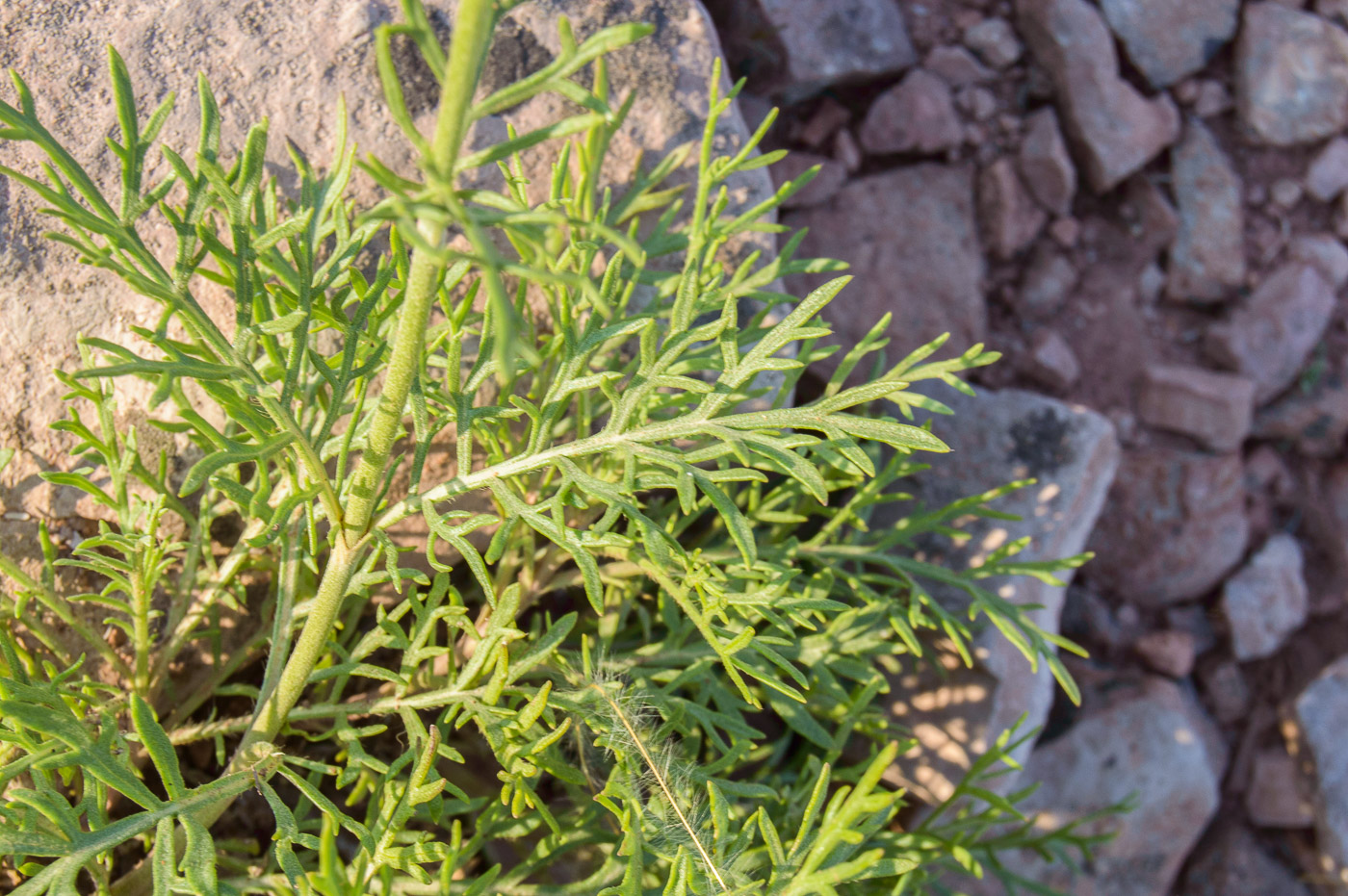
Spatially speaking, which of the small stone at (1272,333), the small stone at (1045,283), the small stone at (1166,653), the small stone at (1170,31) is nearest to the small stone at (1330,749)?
the small stone at (1166,653)

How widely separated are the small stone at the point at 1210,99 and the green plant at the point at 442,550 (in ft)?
8.94

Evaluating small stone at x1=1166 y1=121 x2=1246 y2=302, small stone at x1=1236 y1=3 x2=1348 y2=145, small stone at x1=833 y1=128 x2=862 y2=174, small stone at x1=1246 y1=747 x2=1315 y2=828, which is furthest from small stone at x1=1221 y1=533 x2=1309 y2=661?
small stone at x1=833 y1=128 x2=862 y2=174

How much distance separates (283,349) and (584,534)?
78cm

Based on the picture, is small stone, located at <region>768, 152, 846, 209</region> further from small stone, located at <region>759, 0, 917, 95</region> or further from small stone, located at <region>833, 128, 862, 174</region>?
small stone, located at <region>759, 0, 917, 95</region>

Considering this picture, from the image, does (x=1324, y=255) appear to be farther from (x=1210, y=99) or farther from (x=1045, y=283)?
(x=1045, y=283)

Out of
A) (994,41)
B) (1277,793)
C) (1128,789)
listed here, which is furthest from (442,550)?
(1277,793)

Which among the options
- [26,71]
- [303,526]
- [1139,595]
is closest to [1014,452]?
[1139,595]

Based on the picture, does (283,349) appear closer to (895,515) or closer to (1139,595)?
(895,515)

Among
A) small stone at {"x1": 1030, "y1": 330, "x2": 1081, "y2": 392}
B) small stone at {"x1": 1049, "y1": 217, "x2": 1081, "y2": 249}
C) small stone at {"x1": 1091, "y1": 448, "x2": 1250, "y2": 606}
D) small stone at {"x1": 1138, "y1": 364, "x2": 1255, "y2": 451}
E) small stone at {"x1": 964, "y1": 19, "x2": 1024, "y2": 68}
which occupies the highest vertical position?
small stone at {"x1": 964, "y1": 19, "x2": 1024, "y2": 68}

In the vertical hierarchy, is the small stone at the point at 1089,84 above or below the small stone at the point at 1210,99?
above

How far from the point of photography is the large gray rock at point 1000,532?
296cm

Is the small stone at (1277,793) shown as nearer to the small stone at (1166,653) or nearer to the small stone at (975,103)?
the small stone at (1166,653)

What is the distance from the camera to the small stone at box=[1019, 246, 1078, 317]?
384 centimetres

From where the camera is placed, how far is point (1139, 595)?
3.76 meters
